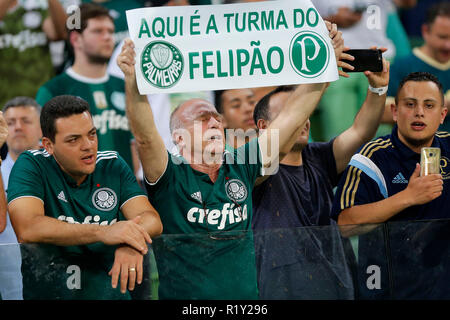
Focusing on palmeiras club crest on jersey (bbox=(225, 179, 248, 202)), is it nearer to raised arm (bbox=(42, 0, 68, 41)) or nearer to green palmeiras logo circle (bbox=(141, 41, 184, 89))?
green palmeiras logo circle (bbox=(141, 41, 184, 89))

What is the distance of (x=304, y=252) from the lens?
Result: 3197 millimetres

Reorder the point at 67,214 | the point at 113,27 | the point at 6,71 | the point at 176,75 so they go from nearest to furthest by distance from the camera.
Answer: the point at 67,214
the point at 176,75
the point at 113,27
the point at 6,71

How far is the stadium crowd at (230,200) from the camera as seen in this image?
3.13 meters

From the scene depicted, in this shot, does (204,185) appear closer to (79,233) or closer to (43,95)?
(79,233)

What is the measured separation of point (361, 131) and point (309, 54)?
57 centimetres

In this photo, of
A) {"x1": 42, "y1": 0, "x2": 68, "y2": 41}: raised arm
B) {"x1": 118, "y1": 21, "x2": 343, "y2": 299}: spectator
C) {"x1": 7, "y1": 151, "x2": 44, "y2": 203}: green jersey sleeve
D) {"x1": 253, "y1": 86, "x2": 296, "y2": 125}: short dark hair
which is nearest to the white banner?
{"x1": 118, "y1": 21, "x2": 343, "y2": 299}: spectator

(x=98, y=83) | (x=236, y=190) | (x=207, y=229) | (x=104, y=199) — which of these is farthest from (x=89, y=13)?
(x=207, y=229)

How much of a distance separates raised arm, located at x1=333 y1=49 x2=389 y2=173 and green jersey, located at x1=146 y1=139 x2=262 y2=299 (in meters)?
0.53

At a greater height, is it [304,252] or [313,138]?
[313,138]

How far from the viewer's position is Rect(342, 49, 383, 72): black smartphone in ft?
12.1

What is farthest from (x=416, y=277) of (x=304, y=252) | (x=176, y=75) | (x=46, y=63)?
(x=46, y=63)
